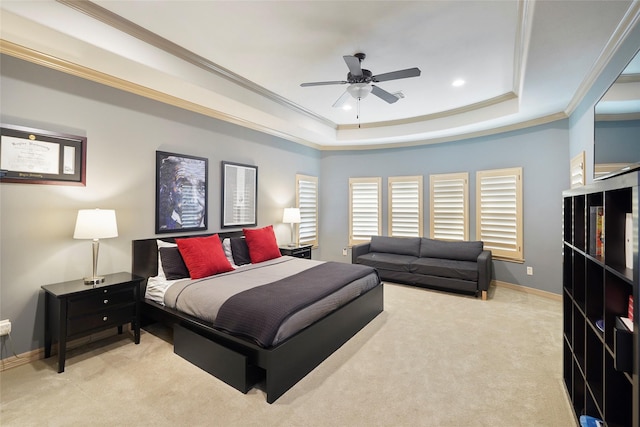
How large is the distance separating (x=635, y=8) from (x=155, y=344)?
495 cm

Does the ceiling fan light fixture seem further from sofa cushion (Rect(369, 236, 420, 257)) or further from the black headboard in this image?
sofa cushion (Rect(369, 236, 420, 257))

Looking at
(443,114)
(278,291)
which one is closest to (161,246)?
(278,291)

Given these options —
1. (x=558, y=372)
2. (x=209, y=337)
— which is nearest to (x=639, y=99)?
(x=558, y=372)

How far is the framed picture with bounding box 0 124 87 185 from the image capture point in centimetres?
250

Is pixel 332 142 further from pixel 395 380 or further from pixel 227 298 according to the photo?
pixel 395 380

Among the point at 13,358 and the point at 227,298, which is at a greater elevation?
the point at 227,298

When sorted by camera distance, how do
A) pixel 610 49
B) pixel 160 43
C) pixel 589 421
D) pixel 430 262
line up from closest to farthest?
pixel 589 421, pixel 610 49, pixel 160 43, pixel 430 262

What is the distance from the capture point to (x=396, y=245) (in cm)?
567

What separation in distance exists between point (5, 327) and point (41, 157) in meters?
1.52

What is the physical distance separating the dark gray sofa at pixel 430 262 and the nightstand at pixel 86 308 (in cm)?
370

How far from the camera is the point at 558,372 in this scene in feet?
8.09

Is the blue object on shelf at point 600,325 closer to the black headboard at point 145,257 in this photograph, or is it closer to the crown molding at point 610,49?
the crown molding at point 610,49

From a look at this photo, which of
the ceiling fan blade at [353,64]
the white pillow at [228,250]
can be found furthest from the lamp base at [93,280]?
the ceiling fan blade at [353,64]

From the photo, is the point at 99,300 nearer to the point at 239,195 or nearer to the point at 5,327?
the point at 5,327
